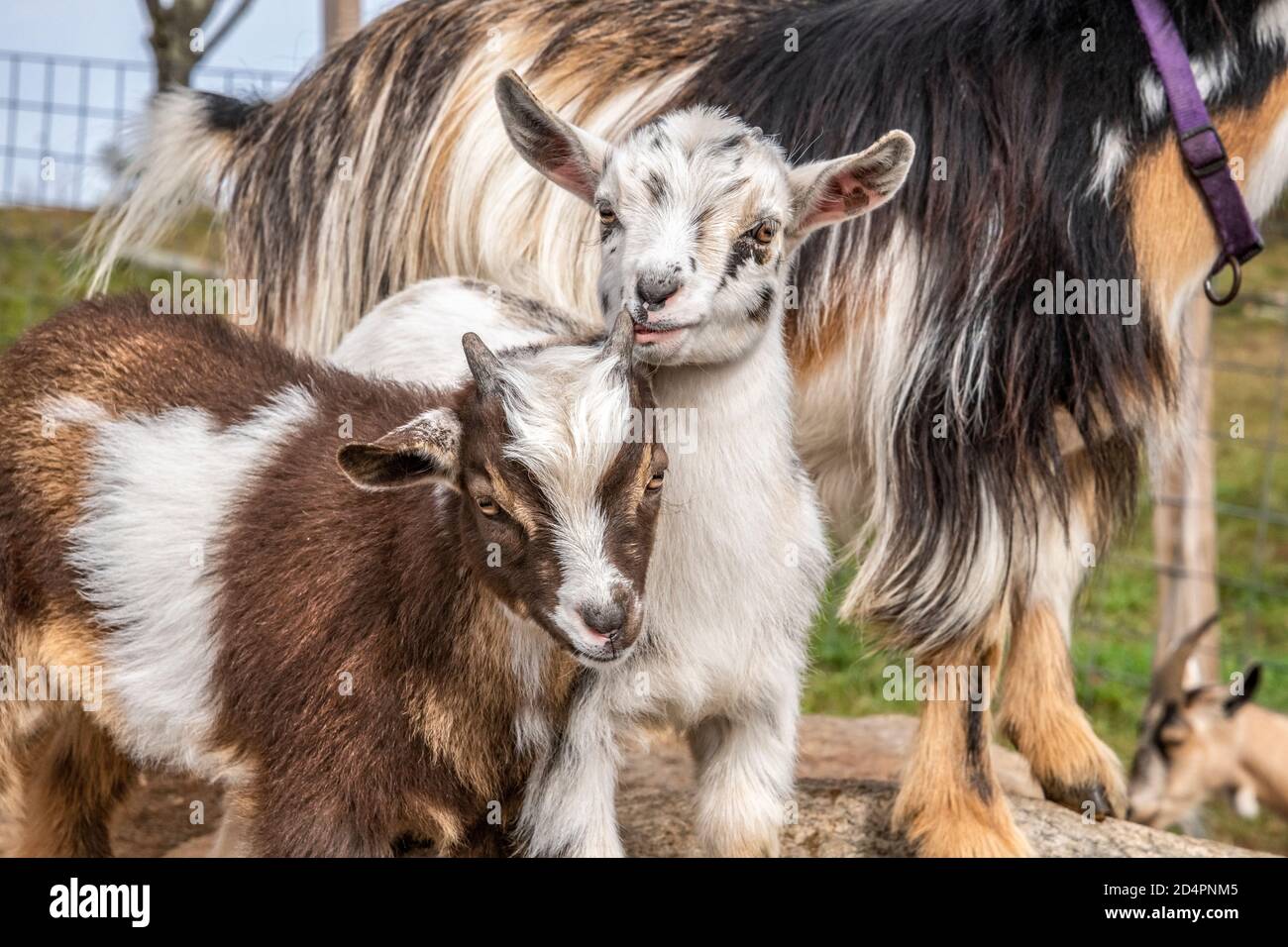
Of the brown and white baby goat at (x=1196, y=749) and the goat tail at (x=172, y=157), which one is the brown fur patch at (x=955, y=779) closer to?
the goat tail at (x=172, y=157)

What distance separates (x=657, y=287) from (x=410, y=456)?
0.48 meters

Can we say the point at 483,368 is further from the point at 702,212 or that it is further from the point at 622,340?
the point at 702,212

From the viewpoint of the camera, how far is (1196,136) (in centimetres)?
379

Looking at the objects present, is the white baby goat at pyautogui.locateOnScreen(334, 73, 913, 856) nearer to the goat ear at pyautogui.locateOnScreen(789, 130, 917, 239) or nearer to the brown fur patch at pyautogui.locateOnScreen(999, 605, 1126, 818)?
the goat ear at pyautogui.locateOnScreen(789, 130, 917, 239)

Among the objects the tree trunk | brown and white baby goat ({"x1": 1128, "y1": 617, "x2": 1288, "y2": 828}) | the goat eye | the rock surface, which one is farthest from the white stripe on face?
brown and white baby goat ({"x1": 1128, "y1": 617, "x2": 1288, "y2": 828})

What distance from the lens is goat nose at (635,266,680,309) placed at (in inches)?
109

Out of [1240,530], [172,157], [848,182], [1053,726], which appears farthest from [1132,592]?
[848,182]

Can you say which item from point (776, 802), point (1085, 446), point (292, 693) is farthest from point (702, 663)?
point (1085, 446)

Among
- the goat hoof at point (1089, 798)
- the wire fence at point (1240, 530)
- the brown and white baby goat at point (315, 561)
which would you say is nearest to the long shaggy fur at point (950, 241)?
the goat hoof at point (1089, 798)

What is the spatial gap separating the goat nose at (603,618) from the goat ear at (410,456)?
37 centimetres

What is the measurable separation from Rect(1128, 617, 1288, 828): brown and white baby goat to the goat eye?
14.3 feet

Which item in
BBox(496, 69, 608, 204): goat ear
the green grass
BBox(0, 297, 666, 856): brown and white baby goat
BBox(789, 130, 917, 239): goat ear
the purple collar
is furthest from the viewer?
the green grass
